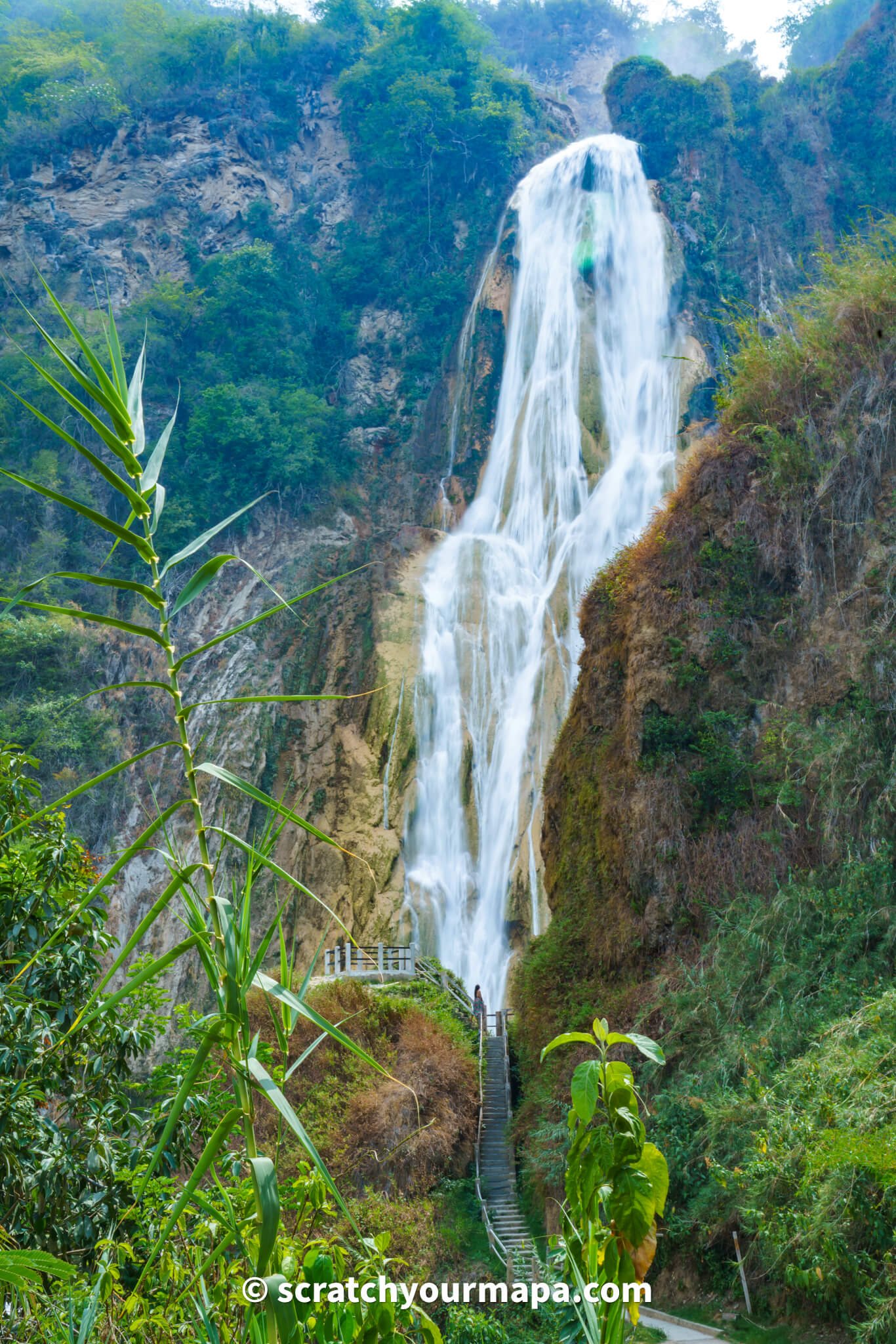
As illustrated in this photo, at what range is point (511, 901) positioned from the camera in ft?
82.8

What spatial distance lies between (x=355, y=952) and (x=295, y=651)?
532 inches

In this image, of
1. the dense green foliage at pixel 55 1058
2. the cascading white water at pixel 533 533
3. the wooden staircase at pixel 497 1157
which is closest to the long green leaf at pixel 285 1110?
the dense green foliage at pixel 55 1058

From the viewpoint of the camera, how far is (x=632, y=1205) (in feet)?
7.82

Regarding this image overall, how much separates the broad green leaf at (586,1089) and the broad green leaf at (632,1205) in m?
0.17

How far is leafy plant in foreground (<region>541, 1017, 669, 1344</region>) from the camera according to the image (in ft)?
7.66

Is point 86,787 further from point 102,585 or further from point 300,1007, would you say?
point 300,1007

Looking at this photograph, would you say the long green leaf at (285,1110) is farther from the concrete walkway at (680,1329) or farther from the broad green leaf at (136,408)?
the concrete walkway at (680,1329)

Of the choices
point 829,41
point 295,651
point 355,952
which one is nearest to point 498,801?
point 355,952

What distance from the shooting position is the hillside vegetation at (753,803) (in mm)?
10266

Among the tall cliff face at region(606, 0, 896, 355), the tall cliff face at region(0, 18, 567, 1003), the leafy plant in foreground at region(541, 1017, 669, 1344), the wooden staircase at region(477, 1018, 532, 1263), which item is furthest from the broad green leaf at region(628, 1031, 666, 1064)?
the tall cliff face at region(606, 0, 896, 355)

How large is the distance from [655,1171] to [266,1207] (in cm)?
95

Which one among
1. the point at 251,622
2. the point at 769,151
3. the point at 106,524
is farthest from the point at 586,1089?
the point at 769,151

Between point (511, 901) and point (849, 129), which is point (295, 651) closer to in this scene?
point (511, 901)

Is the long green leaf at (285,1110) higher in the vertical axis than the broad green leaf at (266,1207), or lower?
higher
